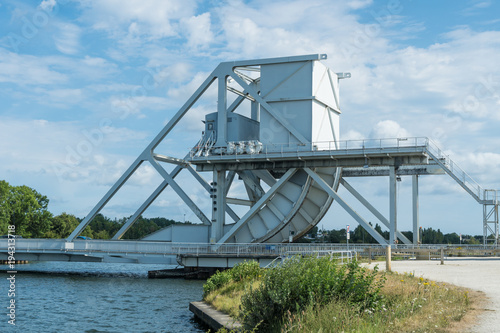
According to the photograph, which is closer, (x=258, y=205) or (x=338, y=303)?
(x=338, y=303)

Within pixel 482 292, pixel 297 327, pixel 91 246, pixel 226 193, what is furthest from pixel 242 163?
pixel 297 327

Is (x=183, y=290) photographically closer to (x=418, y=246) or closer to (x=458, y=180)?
(x=418, y=246)

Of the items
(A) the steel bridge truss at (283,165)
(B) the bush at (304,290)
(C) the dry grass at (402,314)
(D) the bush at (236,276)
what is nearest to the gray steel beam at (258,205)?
(A) the steel bridge truss at (283,165)

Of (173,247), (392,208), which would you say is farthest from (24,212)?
(392,208)

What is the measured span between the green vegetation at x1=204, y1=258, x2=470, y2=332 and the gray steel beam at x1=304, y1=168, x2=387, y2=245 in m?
29.5

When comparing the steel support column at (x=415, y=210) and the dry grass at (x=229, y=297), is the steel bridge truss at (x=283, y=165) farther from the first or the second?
the dry grass at (x=229, y=297)

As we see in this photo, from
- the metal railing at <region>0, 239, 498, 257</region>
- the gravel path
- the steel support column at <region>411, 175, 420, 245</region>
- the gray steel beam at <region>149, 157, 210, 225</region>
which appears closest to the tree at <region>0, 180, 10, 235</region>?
the metal railing at <region>0, 239, 498, 257</region>

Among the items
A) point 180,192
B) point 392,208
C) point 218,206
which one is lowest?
point 392,208

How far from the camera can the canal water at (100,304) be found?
81.9 feet

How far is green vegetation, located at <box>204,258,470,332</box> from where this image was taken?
13891 mm

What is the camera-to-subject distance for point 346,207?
158 feet

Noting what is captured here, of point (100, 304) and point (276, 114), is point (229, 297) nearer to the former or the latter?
point (100, 304)

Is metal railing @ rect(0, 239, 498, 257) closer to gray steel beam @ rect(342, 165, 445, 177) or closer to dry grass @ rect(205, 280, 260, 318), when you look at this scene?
gray steel beam @ rect(342, 165, 445, 177)

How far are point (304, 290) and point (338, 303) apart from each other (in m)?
1.16
